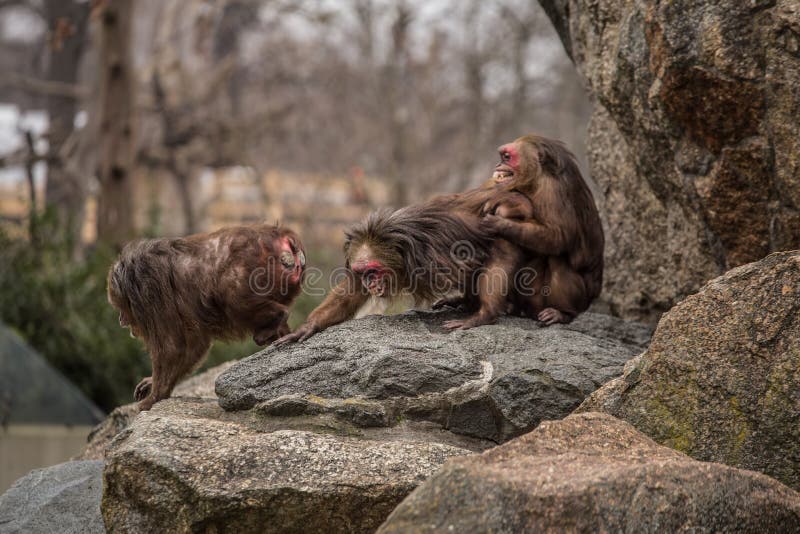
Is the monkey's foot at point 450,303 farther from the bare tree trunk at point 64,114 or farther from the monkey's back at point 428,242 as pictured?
the bare tree trunk at point 64,114

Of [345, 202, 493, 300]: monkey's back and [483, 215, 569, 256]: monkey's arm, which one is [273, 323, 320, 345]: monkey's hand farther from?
[483, 215, 569, 256]: monkey's arm

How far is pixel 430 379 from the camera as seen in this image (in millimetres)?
5066

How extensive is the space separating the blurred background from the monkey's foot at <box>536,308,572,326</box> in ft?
17.1

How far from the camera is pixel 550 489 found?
338 centimetres

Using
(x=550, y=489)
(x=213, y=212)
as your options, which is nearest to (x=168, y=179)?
(x=213, y=212)

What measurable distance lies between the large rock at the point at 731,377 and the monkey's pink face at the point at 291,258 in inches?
84.1

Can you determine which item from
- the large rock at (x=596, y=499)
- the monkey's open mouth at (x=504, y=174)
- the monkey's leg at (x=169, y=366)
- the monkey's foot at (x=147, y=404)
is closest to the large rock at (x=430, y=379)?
the monkey's leg at (x=169, y=366)

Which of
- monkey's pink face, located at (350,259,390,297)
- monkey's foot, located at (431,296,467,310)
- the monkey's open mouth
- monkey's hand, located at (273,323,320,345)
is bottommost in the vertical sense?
monkey's hand, located at (273,323,320,345)

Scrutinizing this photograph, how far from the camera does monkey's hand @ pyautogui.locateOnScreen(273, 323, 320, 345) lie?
5.63 meters

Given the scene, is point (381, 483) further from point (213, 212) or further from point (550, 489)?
point (213, 212)

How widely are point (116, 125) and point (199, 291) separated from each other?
24.8 ft

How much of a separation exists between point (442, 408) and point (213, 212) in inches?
712

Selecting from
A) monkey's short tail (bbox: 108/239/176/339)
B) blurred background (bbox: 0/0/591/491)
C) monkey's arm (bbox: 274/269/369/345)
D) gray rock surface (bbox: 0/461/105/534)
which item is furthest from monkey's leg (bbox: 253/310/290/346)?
blurred background (bbox: 0/0/591/491)

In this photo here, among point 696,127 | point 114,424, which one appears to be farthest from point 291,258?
point 696,127
